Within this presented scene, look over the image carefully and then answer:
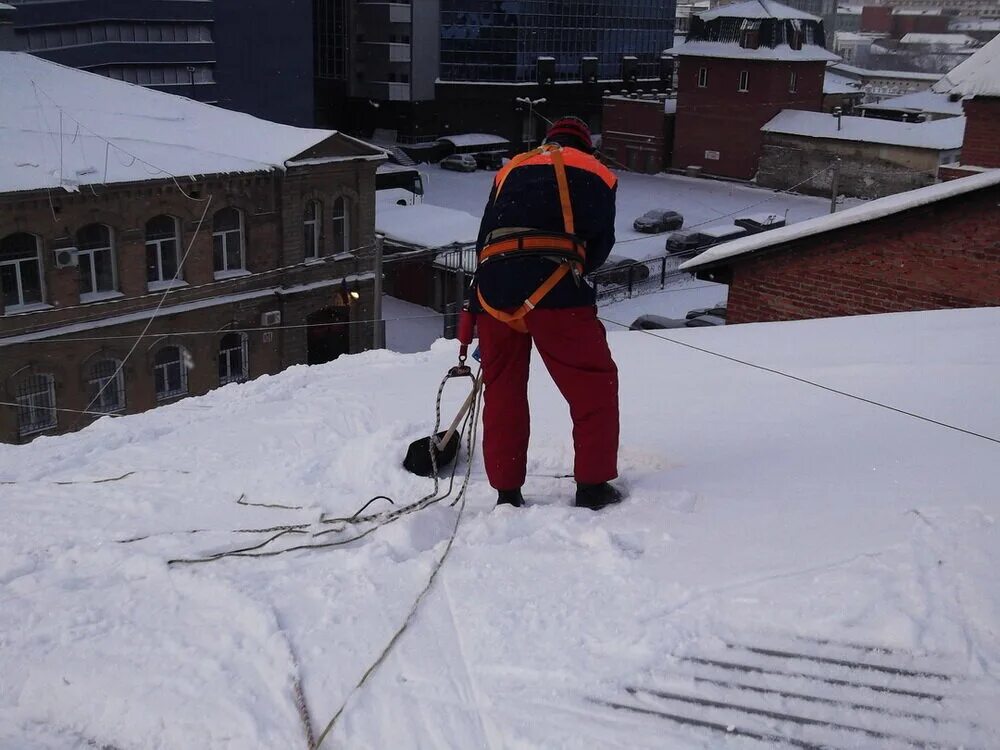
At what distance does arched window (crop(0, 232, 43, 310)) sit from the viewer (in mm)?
15523

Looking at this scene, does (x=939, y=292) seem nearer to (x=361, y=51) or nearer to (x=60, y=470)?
(x=60, y=470)

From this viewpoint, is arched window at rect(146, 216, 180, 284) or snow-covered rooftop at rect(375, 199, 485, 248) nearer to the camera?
arched window at rect(146, 216, 180, 284)

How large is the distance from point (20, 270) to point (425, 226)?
427 inches

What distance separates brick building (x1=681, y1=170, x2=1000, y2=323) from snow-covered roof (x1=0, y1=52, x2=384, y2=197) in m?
10.9

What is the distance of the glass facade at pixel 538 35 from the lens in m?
45.6

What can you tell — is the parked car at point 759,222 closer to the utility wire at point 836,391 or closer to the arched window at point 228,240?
the arched window at point 228,240

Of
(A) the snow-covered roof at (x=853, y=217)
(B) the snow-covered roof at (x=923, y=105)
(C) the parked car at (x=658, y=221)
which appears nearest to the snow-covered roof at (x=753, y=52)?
(B) the snow-covered roof at (x=923, y=105)

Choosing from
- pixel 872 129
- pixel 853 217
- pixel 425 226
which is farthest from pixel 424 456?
pixel 872 129

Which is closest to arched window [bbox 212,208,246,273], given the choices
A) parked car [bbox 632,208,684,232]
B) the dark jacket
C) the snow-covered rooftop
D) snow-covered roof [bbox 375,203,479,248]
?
snow-covered roof [bbox 375,203,479,248]

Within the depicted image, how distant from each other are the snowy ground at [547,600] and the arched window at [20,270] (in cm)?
1214

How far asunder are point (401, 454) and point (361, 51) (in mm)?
44708

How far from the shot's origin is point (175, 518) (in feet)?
13.9

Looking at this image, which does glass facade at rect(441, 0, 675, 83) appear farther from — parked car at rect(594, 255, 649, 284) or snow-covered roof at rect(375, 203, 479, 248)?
parked car at rect(594, 255, 649, 284)

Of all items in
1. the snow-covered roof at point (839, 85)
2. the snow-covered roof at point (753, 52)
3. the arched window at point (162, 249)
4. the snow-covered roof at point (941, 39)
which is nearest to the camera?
the arched window at point (162, 249)
